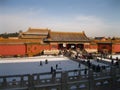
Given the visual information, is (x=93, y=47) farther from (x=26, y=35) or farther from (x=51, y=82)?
(x=51, y=82)

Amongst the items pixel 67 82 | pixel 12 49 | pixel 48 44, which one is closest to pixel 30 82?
pixel 67 82

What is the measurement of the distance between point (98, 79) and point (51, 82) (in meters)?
2.48

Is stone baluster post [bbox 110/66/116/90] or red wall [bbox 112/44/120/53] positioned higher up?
stone baluster post [bbox 110/66/116/90]

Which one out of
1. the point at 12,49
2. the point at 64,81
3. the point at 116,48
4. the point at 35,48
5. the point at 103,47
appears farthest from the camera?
the point at 103,47

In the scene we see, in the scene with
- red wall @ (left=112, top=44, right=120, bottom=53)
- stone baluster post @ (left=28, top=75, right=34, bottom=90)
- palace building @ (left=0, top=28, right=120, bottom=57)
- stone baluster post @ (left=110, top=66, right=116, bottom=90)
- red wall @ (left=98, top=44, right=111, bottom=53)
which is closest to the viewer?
stone baluster post @ (left=28, top=75, right=34, bottom=90)

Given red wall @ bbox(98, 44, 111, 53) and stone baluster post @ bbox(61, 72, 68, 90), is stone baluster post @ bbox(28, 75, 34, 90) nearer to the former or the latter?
stone baluster post @ bbox(61, 72, 68, 90)

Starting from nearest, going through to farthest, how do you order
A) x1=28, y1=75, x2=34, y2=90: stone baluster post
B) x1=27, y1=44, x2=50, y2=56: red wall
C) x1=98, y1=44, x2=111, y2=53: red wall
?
x1=28, y1=75, x2=34, y2=90: stone baluster post < x1=27, y1=44, x2=50, y2=56: red wall < x1=98, y1=44, x2=111, y2=53: red wall

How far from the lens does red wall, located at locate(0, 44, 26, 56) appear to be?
29.8 meters

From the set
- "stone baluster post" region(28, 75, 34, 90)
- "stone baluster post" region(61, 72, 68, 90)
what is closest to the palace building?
"stone baluster post" region(61, 72, 68, 90)

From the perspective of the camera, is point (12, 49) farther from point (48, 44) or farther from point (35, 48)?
point (48, 44)

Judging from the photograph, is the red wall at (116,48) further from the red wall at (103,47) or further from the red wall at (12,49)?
the red wall at (12,49)

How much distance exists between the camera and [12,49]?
30.7m

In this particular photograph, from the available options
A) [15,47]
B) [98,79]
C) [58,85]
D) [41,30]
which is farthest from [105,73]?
[41,30]

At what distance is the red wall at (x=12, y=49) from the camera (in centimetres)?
2983
